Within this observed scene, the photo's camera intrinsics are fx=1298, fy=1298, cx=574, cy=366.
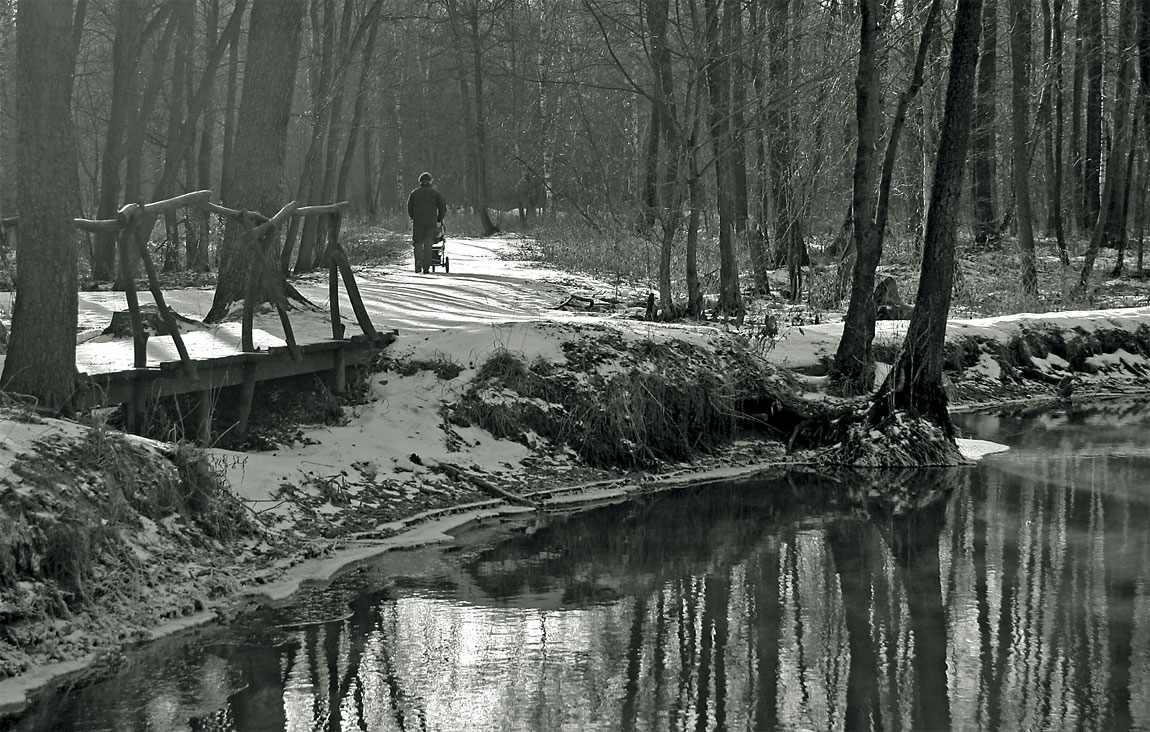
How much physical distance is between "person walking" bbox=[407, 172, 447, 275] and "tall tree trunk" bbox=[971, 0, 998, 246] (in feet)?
34.8

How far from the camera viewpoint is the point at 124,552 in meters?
7.07

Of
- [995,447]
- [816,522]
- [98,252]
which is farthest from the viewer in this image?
[98,252]

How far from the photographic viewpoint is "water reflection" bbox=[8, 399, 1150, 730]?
5.86m

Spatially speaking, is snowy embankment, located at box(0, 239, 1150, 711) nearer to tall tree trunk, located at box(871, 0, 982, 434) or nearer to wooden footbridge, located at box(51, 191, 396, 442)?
wooden footbridge, located at box(51, 191, 396, 442)

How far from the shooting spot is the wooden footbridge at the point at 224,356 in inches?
348

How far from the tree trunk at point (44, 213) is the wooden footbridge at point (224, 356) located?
281 millimetres

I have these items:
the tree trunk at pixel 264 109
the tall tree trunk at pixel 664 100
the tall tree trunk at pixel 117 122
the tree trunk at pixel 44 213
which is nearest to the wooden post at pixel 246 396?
the tree trunk at pixel 44 213

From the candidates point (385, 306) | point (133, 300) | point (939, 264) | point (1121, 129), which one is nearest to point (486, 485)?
point (133, 300)

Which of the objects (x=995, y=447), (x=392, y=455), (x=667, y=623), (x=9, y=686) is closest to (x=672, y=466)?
(x=392, y=455)

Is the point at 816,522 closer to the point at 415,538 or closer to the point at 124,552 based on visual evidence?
the point at 415,538

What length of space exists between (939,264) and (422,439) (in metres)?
5.87

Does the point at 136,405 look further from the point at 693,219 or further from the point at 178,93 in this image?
the point at 178,93

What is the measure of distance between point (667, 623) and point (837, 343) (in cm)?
912

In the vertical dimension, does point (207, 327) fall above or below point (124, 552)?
→ above
